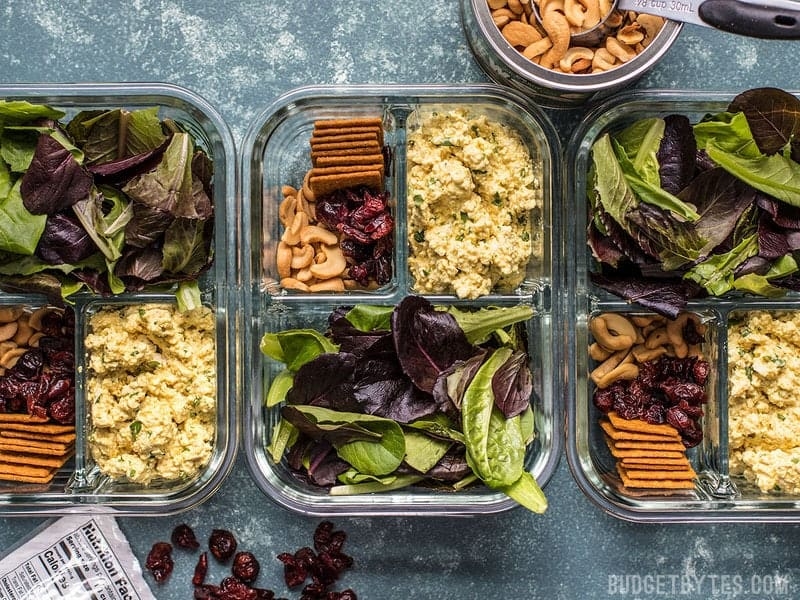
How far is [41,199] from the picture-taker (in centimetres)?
162

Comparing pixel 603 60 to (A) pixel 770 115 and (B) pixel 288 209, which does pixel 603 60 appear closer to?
(A) pixel 770 115

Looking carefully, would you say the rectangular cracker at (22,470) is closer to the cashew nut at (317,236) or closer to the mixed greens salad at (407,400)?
the mixed greens salad at (407,400)

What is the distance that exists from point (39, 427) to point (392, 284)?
0.95 m

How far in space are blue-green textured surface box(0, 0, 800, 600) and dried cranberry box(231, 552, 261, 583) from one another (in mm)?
28

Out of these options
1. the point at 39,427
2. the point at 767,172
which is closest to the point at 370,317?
the point at 39,427

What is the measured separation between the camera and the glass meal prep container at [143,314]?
70.1 inches

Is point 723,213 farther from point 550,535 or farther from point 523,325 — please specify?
point 550,535

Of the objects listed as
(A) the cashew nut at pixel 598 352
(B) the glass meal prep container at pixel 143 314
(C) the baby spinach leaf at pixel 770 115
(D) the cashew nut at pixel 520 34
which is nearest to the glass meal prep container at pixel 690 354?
(A) the cashew nut at pixel 598 352

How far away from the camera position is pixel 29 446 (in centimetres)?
180

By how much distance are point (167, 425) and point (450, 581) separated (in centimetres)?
89

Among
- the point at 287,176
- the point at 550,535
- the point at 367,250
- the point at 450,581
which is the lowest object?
the point at 450,581

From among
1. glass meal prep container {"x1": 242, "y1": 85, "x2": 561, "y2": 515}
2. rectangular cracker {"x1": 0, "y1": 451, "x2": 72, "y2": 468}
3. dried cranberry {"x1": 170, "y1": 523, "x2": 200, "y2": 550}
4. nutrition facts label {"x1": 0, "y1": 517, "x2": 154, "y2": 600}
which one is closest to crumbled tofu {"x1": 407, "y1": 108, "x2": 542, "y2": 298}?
glass meal prep container {"x1": 242, "y1": 85, "x2": 561, "y2": 515}

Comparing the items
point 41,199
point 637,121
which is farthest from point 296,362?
point 637,121

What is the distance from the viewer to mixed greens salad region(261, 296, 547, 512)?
5.58ft
